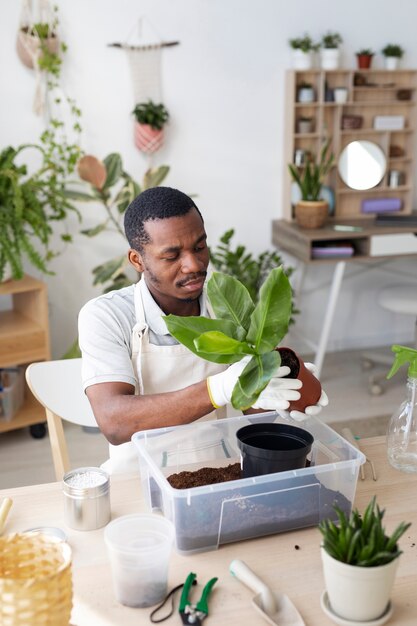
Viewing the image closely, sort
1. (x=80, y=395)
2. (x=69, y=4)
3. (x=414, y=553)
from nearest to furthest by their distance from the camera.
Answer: (x=414, y=553) < (x=80, y=395) < (x=69, y=4)

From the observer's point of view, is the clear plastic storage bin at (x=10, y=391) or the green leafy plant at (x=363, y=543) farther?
the clear plastic storage bin at (x=10, y=391)

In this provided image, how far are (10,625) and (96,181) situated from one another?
2.59m

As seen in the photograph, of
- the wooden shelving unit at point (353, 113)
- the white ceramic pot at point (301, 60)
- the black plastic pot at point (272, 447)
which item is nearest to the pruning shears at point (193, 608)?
the black plastic pot at point (272, 447)

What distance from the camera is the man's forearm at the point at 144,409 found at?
147 cm

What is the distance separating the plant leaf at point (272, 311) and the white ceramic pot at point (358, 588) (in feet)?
1.16

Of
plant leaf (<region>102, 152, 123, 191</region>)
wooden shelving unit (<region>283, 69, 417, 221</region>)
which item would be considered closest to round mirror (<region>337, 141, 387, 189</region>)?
wooden shelving unit (<region>283, 69, 417, 221</region>)

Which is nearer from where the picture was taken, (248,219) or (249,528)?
(249,528)

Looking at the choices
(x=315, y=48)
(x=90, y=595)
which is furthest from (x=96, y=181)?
(x=90, y=595)

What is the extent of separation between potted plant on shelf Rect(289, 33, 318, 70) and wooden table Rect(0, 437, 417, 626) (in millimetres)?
2866

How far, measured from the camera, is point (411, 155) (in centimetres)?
421

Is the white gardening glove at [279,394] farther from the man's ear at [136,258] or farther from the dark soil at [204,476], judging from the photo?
the man's ear at [136,258]

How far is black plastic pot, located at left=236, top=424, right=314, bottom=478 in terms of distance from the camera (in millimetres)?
1269

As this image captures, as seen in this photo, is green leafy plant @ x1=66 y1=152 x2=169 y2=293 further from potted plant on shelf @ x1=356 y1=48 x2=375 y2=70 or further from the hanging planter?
potted plant on shelf @ x1=356 y1=48 x2=375 y2=70

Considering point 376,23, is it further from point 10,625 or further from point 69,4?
point 10,625
